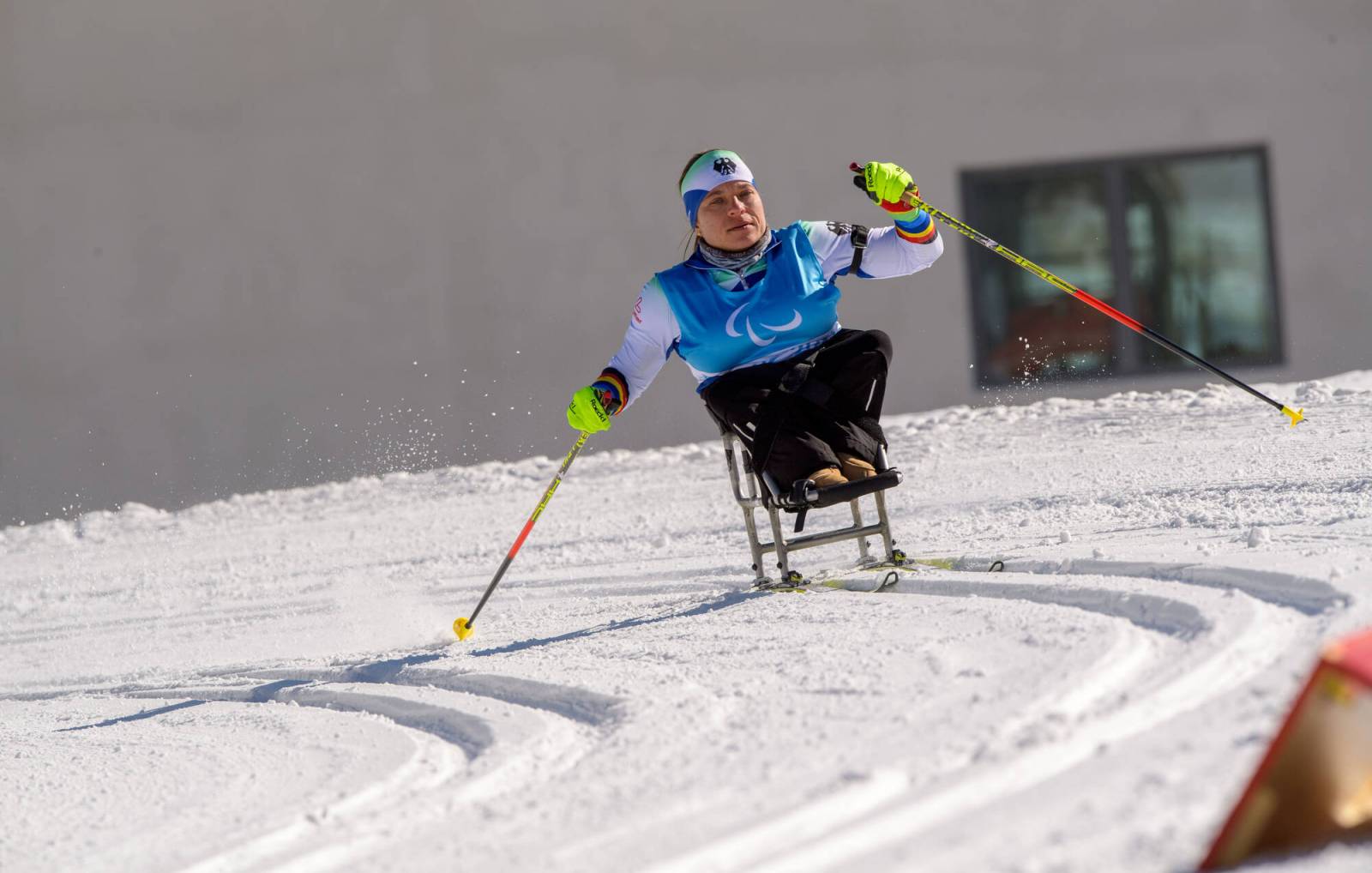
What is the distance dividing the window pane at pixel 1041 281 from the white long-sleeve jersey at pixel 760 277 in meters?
4.73

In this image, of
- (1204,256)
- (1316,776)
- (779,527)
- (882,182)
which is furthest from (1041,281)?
(1316,776)

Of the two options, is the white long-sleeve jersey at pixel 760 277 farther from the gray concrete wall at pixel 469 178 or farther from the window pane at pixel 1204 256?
the window pane at pixel 1204 256

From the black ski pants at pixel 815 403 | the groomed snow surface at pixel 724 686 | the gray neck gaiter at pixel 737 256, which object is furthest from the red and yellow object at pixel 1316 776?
the gray neck gaiter at pixel 737 256

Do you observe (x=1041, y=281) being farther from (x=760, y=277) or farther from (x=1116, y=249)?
(x=760, y=277)

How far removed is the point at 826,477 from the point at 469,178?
5.75 m

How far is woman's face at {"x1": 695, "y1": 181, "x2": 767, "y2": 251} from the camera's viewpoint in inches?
200

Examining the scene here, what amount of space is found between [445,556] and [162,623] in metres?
1.34

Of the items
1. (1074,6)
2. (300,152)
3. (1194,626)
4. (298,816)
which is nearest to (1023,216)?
(1074,6)

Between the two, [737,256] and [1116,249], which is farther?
[1116,249]

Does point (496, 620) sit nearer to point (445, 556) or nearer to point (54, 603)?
point (445, 556)

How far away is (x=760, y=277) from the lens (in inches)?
201

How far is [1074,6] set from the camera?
9773 millimetres

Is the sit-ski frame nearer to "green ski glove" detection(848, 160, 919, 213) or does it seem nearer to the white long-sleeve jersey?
the white long-sleeve jersey

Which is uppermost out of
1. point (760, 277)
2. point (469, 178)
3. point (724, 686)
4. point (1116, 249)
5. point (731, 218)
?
point (469, 178)
